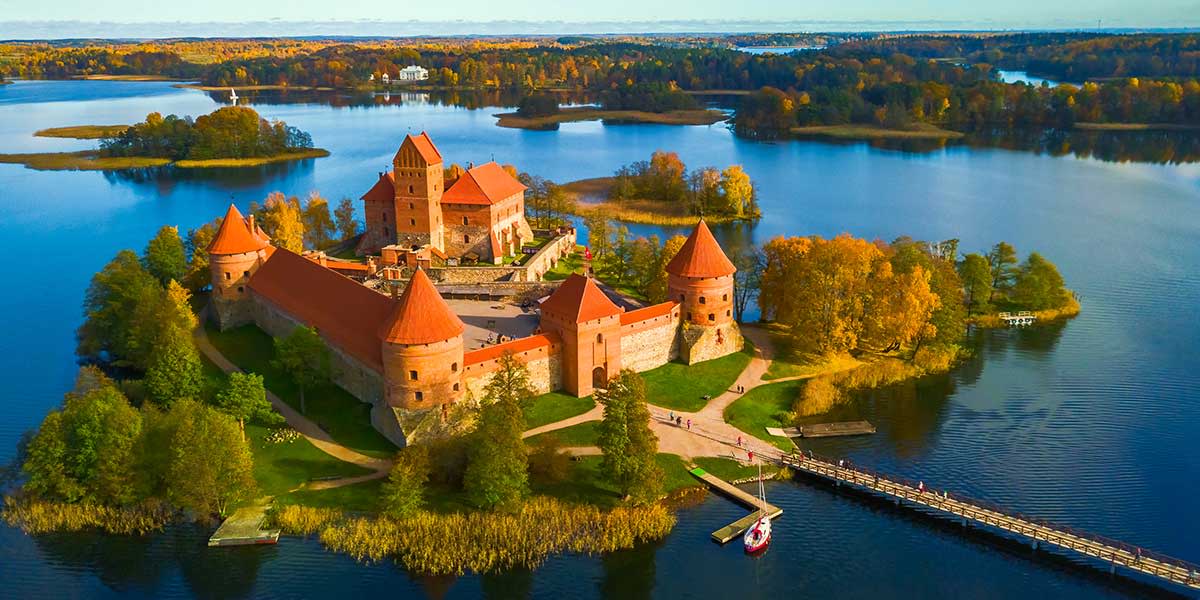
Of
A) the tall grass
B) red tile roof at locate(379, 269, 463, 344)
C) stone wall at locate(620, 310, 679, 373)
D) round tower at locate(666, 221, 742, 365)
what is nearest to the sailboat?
the tall grass

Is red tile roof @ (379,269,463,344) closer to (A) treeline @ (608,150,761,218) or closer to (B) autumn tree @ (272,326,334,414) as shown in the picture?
(B) autumn tree @ (272,326,334,414)

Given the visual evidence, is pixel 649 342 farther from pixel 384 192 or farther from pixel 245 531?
pixel 384 192

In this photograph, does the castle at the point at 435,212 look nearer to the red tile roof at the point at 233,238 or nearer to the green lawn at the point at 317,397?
the red tile roof at the point at 233,238

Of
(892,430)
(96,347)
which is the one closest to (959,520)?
(892,430)

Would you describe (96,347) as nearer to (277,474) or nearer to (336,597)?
(277,474)

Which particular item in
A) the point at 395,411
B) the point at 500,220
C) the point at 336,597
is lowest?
the point at 336,597

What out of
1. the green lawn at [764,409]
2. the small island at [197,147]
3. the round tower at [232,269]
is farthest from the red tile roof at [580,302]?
the small island at [197,147]
